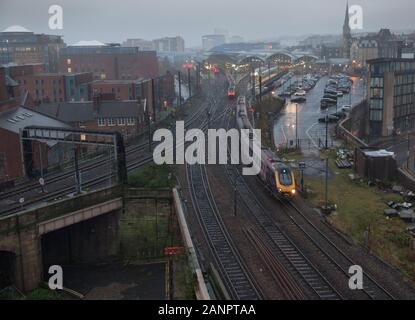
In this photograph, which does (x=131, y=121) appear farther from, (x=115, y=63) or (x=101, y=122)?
(x=115, y=63)

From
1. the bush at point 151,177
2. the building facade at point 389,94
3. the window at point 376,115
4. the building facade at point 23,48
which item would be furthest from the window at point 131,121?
the building facade at point 23,48

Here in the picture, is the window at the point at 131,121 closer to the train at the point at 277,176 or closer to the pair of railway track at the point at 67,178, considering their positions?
the pair of railway track at the point at 67,178

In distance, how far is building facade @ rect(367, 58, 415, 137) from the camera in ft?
206

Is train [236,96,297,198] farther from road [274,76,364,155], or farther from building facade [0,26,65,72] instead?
building facade [0,26,65,72]

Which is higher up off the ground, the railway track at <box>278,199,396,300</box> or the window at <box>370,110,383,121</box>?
the window at <box>370,110,383,121</box>

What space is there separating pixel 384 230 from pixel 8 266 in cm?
2025

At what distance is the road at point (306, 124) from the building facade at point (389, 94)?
5.78 metres

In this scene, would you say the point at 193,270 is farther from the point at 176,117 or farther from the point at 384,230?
the point at 176,117

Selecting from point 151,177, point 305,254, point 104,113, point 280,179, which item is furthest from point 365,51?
point 305,254

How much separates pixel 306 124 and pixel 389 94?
34.1 feet

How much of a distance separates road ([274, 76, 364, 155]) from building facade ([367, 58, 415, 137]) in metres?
5.78

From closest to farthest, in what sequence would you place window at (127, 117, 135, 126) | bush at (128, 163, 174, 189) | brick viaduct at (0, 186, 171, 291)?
brick viaduct at (0, 186, 171, 291) → bush at (128, 163, 174, 189) → window at (127, 117, 135, 126)

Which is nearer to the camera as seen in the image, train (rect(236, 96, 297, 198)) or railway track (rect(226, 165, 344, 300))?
railway track (rect(226, 165, 344, 300))

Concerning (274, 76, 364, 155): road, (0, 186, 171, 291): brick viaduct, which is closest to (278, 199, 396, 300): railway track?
(0, 186, 171, 291): brick viaduct
